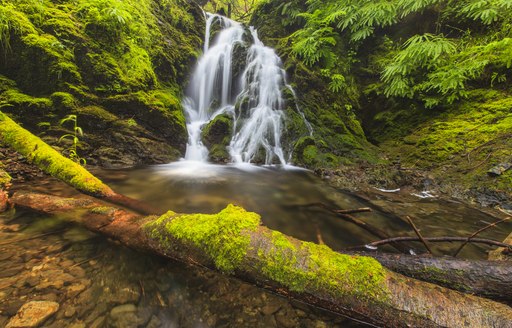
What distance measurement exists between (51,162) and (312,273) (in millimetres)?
3453

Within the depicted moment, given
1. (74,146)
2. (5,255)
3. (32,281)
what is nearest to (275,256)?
(32,281)

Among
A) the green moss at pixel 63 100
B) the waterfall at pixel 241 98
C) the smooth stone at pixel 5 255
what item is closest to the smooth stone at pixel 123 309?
the smooth stone at pixel 5 255

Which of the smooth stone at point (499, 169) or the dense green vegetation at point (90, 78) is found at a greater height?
the dense green vegetation at point (90, 78)

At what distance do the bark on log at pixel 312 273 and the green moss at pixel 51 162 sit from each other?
1506mm

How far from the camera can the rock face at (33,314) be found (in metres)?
1.35

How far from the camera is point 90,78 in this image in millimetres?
5684

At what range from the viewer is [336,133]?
838 cm

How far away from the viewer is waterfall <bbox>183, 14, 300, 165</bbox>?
802cm

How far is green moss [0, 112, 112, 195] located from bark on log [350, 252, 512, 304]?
3350 millimetres

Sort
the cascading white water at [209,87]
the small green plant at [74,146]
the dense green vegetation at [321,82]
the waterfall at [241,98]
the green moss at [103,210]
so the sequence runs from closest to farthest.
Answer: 1. the green moss at [103,210]
2. the small green plant at [74,146]
3. the dense green vegetation at [321,82]
4. the waterfall at [241,98]
5. the cascading white water at [209,87]

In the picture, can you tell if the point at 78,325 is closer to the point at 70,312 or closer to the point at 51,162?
the point at 70,312

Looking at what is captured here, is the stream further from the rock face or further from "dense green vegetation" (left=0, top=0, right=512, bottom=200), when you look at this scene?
"dense green vegetation" (left=0, top=0, right=512, bottom=200)

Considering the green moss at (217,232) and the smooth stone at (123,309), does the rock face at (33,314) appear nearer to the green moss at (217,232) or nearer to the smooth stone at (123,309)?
the smooth stone at (123,309)

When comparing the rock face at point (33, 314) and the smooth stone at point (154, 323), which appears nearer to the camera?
the rock face at point (33, 314)
